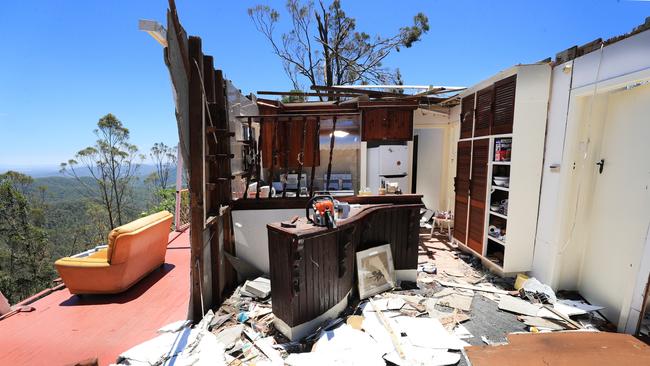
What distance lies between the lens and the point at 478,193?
446 cm

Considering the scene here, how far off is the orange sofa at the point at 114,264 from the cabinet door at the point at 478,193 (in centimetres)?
508

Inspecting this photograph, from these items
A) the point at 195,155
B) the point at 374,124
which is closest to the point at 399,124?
the point at 374,124

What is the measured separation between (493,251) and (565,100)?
258 centimetres

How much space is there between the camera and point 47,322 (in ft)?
9.34

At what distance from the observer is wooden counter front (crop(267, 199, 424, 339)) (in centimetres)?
257

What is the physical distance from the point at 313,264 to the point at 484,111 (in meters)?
3.81

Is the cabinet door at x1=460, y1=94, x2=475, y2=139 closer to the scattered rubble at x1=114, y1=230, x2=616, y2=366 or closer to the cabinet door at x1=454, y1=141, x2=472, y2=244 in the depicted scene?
the cabinet door at x1=454, y1=141, x2=472, y2=244

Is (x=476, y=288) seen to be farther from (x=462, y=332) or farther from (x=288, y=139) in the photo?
(x=288, y=139)

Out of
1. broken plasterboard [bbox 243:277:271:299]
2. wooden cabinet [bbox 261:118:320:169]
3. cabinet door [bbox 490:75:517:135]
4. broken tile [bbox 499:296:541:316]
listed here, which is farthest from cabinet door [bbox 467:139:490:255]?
broken plasterboard [bbox 243:277:271:299]

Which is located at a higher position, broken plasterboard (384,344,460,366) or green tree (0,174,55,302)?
broken plasterboard (384,344,460,366)

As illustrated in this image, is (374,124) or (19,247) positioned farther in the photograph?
(19,247)

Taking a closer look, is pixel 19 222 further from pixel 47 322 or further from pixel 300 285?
pixel 300 285

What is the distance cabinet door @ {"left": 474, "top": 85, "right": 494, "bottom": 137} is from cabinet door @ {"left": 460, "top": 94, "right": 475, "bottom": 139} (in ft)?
0.52

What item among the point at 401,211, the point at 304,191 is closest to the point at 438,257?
the point at 401,211
